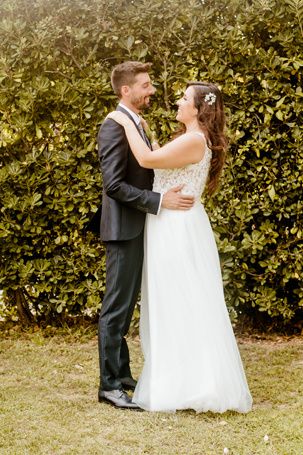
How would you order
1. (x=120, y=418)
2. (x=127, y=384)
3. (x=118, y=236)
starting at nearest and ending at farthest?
1. (x=120, y=418)
2. (x=118, y=236)
3. (x=127, y=384)

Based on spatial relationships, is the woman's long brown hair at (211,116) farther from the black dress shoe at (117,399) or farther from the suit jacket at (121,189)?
the black dress shoe at (117,399)

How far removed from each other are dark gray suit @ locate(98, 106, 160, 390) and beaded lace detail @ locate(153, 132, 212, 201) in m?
0.13

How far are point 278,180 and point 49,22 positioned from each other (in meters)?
2.58

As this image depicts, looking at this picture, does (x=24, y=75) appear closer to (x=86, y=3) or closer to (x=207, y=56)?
(x=86, y=3)

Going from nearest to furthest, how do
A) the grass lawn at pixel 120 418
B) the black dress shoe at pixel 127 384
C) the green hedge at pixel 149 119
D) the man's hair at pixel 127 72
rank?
the grass lawn at pixel 120 418 < the man's hair at pixel 127 72 < the black dress shoe at pixel 127 384 < the green hedge at pixel 149 119

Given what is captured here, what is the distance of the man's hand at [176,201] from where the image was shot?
16.4ft

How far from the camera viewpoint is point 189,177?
5.09 meters

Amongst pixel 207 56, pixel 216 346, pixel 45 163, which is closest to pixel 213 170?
pixel 216 346

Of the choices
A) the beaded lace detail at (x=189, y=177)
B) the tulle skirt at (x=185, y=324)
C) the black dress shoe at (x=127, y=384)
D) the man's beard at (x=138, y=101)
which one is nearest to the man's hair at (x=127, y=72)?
the man's beard at (x=138, y=101)

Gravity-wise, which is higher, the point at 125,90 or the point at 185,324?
the point at 125,90

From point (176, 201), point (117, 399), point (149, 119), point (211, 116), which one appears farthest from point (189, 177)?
Result: point (149, 119)

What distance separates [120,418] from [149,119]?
2999 mm

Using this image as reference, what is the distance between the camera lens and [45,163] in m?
7.02

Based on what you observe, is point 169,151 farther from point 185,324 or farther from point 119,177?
point 185,324
